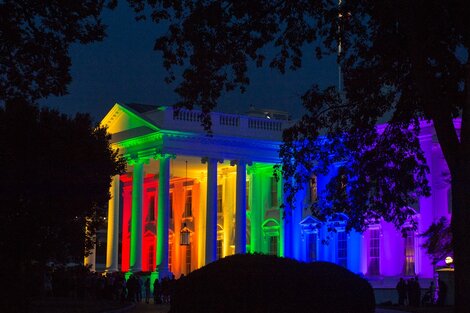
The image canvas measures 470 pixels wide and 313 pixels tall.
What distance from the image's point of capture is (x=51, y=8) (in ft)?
66.3

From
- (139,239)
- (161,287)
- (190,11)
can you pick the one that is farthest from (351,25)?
(139,239)

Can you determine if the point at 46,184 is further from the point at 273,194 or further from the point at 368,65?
the point at 273,194

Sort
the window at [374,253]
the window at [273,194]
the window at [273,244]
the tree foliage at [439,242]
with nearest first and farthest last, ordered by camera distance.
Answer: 1. the tree foliage at [439,242]
2. the window at [374,253]
3. the window at [273,244]
4. the window at [273,194]

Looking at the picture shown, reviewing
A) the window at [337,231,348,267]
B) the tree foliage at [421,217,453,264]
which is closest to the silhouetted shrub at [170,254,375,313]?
the tree foliage at [421,217,453,264]

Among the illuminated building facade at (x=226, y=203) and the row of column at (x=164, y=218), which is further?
the row of column at (x=164, y=218)

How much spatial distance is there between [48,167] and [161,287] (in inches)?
530

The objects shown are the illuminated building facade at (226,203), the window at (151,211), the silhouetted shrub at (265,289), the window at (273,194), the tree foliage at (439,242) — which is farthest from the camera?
the window at (151,211)

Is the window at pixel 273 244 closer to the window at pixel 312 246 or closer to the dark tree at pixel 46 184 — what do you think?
the window at pixel 312 246

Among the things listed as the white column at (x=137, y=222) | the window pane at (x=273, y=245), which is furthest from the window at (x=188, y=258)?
the white column at (x=137, y=222)

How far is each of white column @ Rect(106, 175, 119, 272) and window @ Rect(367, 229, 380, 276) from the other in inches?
566

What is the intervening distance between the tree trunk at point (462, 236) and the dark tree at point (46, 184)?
17.0 meters

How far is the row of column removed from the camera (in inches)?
1997

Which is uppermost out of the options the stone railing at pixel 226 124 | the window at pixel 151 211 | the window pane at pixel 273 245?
the stone railing at pixel 226 124

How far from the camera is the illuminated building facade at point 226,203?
155ft
